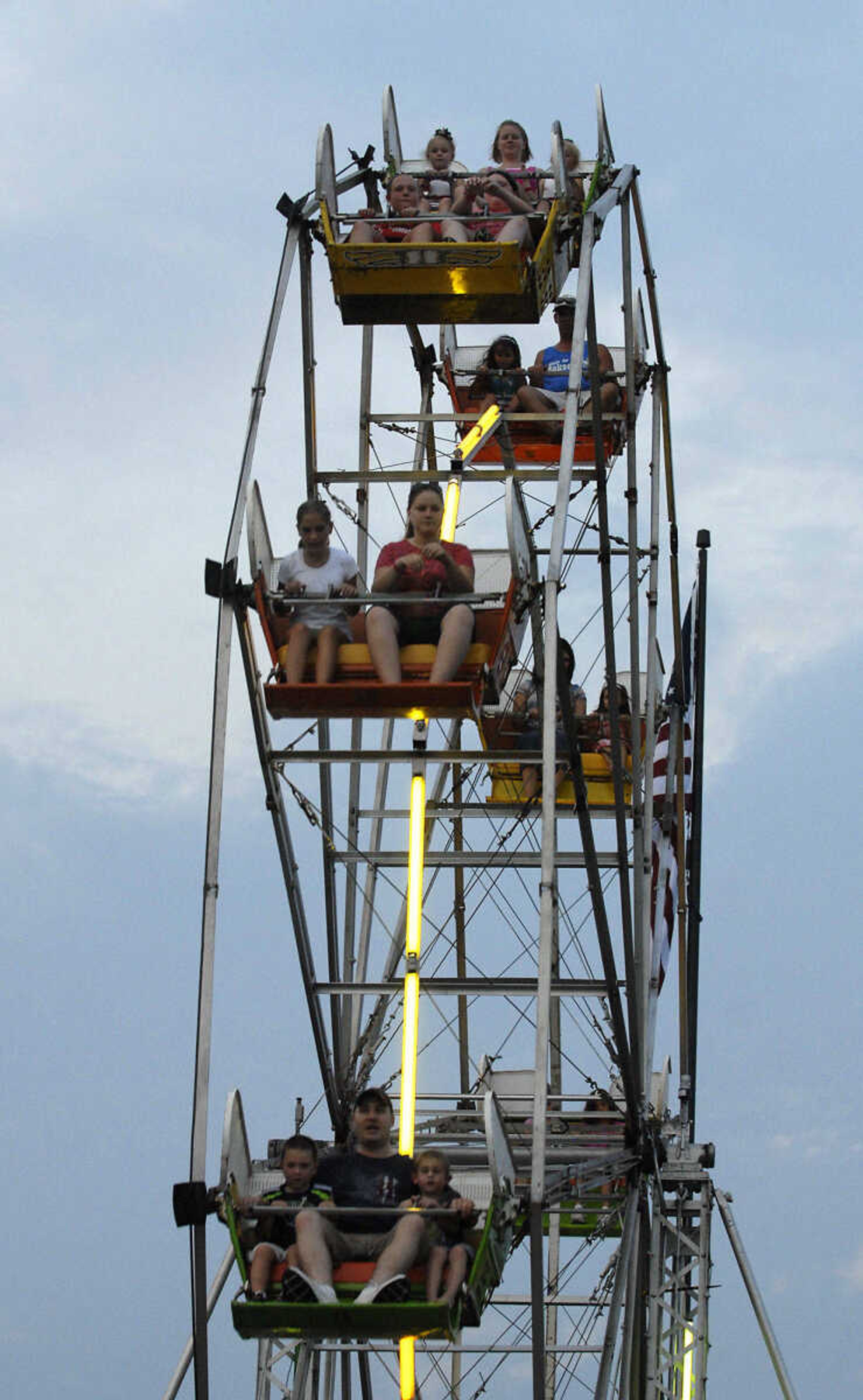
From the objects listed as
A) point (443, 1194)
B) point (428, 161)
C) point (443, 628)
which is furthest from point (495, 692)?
point (428, 161)

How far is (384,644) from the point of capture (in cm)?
2030

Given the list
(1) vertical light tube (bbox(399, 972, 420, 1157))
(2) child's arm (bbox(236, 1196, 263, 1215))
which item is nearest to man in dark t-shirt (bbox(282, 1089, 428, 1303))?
(2) child's arm (bbox(236, 1196, 263, 1215))

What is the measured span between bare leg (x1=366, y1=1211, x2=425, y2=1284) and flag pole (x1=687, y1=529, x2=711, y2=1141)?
9.60m

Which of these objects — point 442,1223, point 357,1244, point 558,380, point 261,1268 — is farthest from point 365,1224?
point 558,380

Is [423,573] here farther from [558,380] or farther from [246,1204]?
[558,380]

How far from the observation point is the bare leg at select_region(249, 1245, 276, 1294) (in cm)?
1794

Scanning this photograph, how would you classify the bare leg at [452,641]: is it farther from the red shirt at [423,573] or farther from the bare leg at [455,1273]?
the bare leg at [455,1273]

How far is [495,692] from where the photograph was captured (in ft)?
68.2

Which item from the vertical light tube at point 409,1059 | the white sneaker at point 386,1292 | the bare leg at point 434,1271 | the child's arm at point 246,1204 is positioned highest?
the vertical light tube at point 409,1059

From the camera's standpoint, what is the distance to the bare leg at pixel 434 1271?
17.8 m

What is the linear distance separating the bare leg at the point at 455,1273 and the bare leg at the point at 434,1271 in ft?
0.14

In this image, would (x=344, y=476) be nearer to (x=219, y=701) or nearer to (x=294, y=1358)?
(x=219, y=701)

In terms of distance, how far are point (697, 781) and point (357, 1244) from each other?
35.9 feet

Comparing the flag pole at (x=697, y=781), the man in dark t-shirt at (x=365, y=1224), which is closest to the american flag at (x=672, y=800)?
the flag pole at (x=697, y=781)
